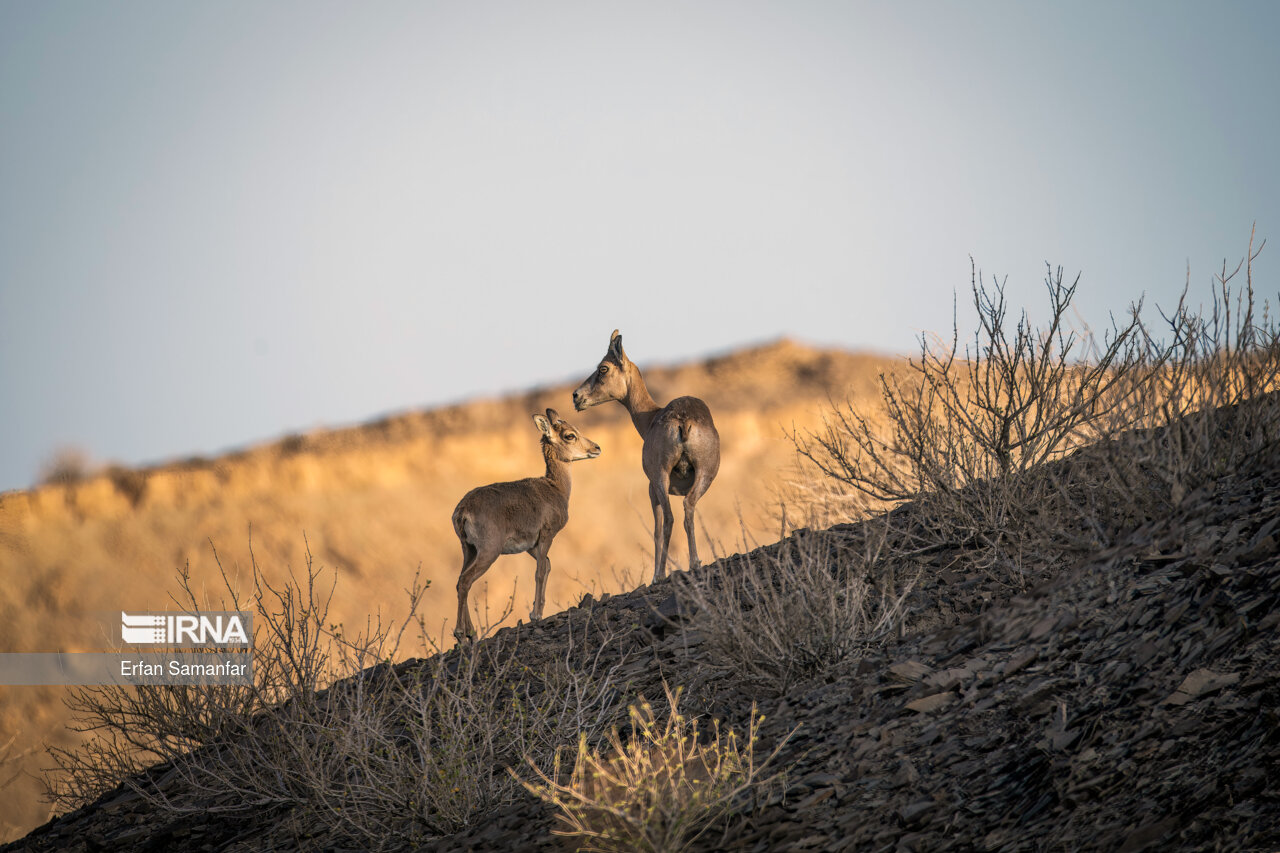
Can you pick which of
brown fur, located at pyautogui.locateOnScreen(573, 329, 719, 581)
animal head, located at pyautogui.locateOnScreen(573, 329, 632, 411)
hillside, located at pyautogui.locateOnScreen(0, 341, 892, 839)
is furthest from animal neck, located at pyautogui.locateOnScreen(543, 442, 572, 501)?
hillside, located at pyautogui.locateOnScreen(0, 341, 892, 839)

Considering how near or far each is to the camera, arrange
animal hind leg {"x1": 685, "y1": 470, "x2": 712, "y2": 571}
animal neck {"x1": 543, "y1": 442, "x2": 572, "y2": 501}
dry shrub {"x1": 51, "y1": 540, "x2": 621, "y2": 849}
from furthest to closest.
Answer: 1. animal neck {"x1": 543, "y1": 442, "x2": 572, "y2": 501}
2. animal hind leg {"x1": 685, "y1": 470, "x2": 712, "y2": 571}
3. dry shrub {"x1": 51, "y1": 540, "x2": 621, "y2": 849}

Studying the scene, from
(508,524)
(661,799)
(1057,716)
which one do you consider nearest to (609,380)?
(508,524)

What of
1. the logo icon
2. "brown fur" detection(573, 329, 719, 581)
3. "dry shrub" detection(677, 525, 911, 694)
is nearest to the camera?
"dry shrub" detection(677, 525, 911, 694)

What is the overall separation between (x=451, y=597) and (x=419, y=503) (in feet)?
10.7

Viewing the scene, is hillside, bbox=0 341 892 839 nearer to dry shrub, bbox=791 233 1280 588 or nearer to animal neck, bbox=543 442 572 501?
animal neck, bbox=543 442 572 501

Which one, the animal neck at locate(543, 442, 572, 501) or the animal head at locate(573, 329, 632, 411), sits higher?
the animal head at locate(573, 329, 632, 411)

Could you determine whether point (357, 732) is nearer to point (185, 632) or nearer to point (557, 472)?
point (185, 632)

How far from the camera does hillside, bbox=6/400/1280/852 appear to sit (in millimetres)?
4340

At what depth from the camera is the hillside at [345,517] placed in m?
27.2

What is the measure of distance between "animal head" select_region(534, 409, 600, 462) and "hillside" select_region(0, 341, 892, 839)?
11.3 metres

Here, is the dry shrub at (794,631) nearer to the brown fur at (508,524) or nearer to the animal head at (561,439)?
the brown fur at (508,524)

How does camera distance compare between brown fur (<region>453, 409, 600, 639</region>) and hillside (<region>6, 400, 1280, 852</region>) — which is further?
brown fur (<region>453, 409, 600, 639</region>)

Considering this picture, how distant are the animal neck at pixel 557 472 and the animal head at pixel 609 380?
28.0 inches

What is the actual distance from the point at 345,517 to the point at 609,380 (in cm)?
1994
